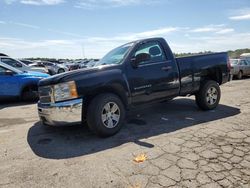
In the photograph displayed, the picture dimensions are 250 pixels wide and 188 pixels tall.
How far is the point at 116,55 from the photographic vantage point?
629cm

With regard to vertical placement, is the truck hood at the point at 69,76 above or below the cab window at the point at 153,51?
below

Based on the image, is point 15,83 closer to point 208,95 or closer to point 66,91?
point 66,91

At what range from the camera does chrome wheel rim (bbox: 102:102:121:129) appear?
5214mm

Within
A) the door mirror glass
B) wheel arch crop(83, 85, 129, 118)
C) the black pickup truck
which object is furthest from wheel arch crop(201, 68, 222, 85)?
wheel arch crop(83, 85, 129, 118)

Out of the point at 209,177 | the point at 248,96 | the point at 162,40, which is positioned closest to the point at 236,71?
the point at 248,96

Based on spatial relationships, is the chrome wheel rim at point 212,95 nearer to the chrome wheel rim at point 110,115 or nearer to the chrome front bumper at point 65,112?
the chrome wheel rim at point 110,115

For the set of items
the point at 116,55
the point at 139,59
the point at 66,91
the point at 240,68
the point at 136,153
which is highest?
the point at 116,55

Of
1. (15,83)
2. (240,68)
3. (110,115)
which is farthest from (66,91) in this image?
(240,68)

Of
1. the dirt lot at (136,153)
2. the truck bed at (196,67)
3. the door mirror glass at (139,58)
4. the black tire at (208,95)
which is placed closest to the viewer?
the dirt lot at (136,153)

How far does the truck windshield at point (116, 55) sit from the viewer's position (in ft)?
19.7

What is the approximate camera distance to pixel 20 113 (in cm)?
791

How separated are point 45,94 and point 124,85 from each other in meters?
1.62

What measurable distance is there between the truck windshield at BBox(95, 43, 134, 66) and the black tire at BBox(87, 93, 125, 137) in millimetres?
1017

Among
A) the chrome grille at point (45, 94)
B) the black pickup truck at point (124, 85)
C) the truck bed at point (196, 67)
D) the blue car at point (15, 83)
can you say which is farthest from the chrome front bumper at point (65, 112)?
the blue car at point (15, 83)
